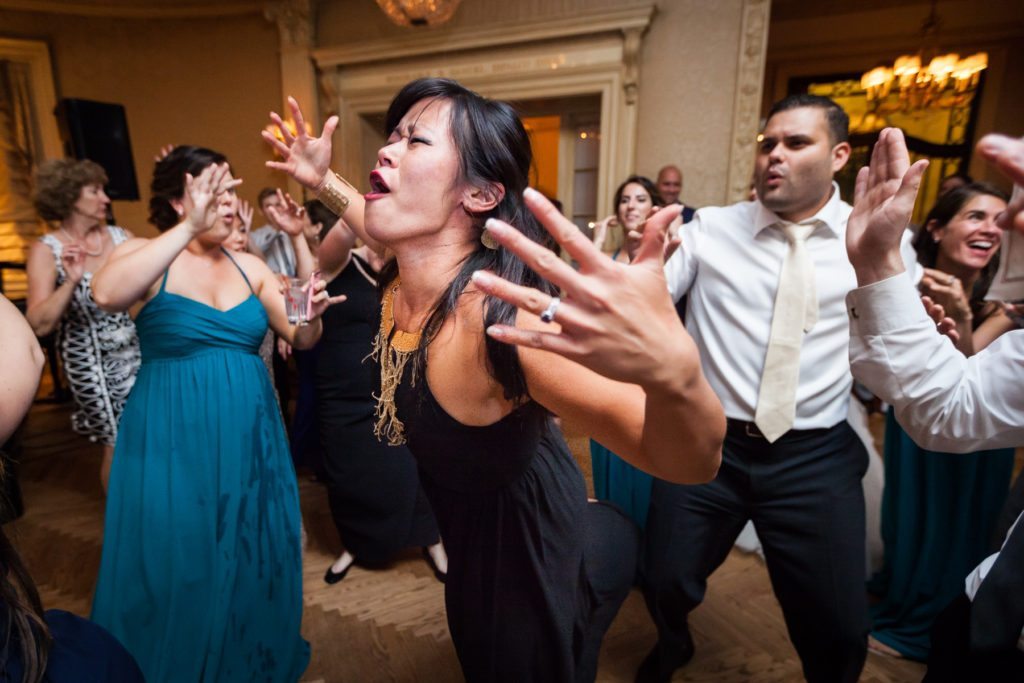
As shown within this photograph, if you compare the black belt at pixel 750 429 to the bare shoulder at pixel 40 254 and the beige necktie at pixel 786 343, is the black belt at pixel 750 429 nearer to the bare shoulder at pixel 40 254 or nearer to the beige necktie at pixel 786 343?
the beige necktie at pixel 786 343

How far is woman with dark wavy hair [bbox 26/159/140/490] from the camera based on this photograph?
7.75 feet

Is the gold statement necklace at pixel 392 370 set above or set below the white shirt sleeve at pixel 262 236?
below

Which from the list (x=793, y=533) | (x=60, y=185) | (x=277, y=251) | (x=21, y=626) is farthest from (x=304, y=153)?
(x=277, y=251)

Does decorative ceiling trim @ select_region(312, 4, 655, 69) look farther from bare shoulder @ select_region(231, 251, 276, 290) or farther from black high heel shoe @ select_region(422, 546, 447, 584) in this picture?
black high heel shoe @ select_region(422, 546, 447, 584)

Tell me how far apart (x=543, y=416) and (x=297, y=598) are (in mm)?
1431

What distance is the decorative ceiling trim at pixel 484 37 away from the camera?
4.93 metres

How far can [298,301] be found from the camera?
172 cm

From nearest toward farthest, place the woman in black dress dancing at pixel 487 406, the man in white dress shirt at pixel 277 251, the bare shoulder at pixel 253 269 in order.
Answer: the woman in black dress dancing at pixel 487 406
the bare shoulder at pixel 253 269
the man in white dress shirt at pixel 277 251

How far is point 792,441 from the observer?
1541mm

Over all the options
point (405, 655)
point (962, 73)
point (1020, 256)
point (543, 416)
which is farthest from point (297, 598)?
point (962, 73)

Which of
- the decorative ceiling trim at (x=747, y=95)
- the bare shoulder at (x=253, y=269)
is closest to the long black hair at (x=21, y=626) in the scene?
the bare shoulder at (x=253, y=269)

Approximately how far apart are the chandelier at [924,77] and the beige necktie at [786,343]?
4.80 m

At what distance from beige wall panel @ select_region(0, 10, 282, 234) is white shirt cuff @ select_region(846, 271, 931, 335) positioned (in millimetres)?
7299

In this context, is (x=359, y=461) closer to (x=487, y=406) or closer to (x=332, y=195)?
(x=332, y=195)
